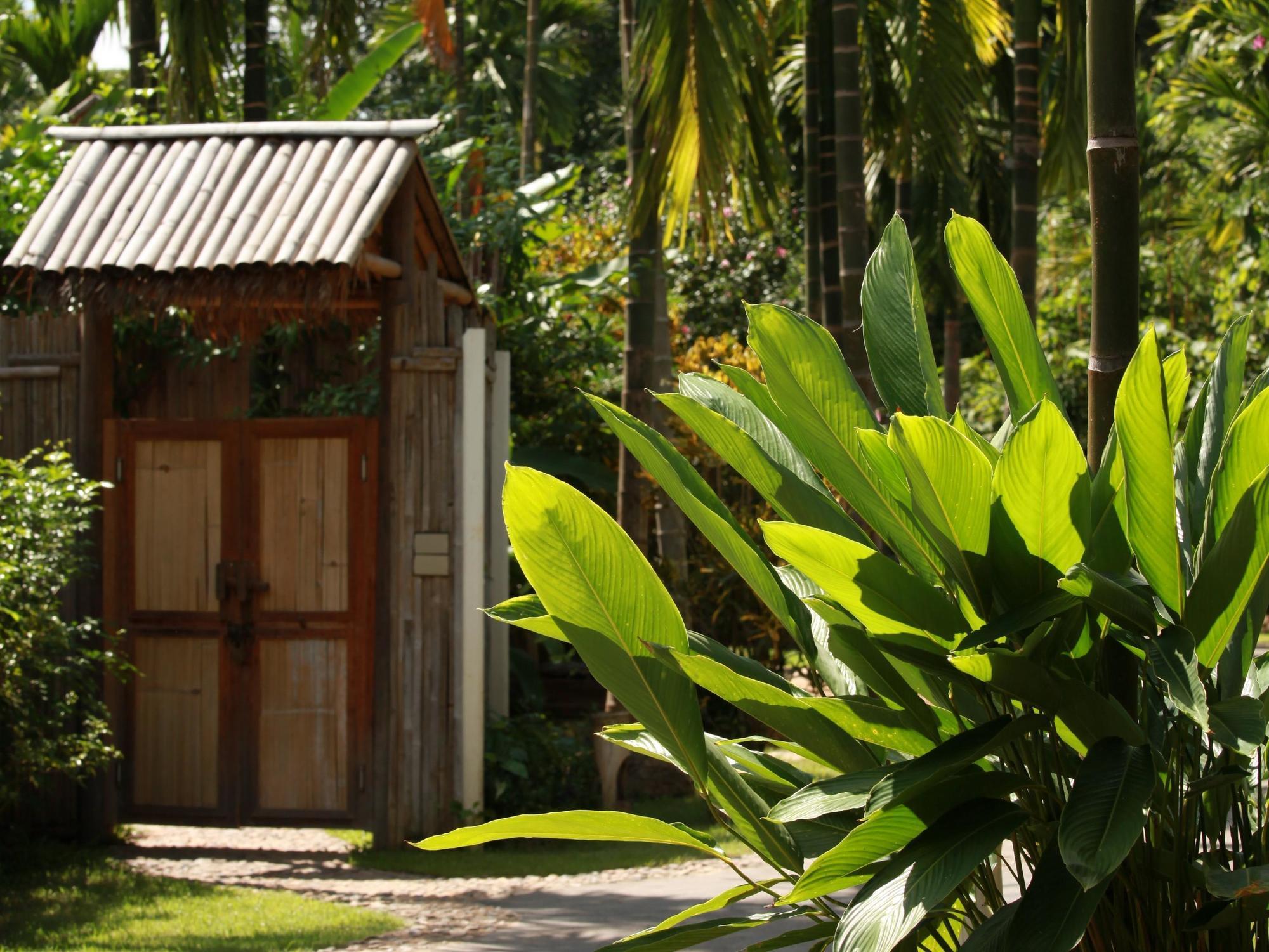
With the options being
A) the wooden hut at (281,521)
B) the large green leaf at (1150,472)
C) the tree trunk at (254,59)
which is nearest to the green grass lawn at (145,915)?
the wooden hut at (281,521)

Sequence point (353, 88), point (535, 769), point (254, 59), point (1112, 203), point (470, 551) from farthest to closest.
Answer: point (353, 88)
point (254, 59)
point (535, 769)
point (470, 551)
point (1112, 203)

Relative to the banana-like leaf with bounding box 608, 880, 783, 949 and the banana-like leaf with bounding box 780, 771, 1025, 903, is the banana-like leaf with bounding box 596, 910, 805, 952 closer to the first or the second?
the banana-like leaf with bounding box 608, 880, 783, 949

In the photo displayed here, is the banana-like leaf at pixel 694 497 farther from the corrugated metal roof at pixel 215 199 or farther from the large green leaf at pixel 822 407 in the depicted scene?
the corrugated metal roof at pixel 215 199

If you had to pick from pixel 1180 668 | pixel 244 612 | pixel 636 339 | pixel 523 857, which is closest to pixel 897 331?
pixel 1180 668

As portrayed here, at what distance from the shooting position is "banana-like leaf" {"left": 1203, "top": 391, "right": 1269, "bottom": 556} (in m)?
2.13

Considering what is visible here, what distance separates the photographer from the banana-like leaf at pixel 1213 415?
2566 millimetres

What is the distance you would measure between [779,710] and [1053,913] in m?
0.51

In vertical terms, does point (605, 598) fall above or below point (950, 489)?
below

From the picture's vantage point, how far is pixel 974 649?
6.81 feet

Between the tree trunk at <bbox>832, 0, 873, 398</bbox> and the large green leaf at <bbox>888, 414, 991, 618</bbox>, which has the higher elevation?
the tree trunk at <bbox>832, 0, 873, 398</bbox>

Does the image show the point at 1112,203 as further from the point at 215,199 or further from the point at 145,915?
the point at 215,199

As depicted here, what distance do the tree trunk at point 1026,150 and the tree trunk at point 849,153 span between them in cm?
120

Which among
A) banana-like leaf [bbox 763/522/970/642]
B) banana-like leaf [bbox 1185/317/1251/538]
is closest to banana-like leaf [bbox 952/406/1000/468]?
banana-like leaf [bbox 763/522/970/642]

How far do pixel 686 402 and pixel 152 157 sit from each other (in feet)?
19.5
